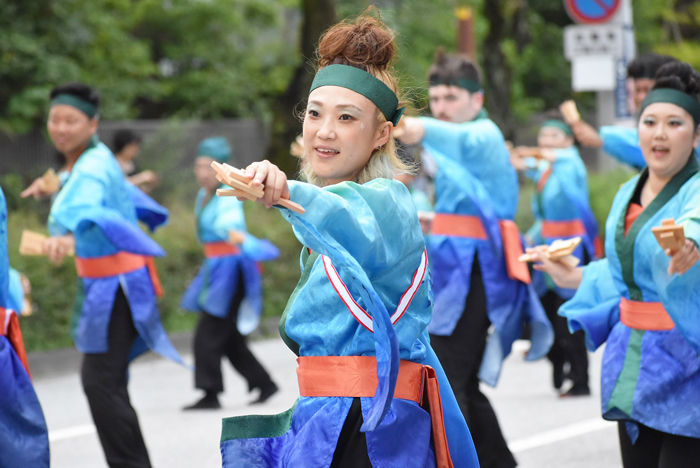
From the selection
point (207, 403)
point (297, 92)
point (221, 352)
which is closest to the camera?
point (207, 403)

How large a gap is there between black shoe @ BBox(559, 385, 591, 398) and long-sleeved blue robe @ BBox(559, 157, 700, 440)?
333cm

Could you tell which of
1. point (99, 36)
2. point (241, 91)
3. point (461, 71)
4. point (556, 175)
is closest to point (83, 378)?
point (461, 71)

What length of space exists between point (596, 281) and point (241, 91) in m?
17.3

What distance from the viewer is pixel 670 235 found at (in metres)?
2.67

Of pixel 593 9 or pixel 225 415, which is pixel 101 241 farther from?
pixel 593 9

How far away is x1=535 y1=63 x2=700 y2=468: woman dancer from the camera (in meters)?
3.11

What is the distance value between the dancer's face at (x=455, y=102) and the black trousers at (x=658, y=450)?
206 cm

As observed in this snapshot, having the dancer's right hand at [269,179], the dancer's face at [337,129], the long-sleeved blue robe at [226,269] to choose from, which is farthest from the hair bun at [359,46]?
the long-sleeved blue robe at [226,269]

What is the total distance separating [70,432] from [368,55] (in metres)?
4.19

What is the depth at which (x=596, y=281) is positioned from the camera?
11.9 ft

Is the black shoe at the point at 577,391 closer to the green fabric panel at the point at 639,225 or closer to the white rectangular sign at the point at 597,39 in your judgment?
the green fabric panel at the point at 639,225

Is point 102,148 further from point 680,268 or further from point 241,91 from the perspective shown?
point 241,91

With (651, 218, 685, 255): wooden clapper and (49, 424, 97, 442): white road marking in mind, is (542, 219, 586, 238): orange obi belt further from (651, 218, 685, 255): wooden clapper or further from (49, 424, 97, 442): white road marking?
(651, 218, 685, 255): wooden clapper

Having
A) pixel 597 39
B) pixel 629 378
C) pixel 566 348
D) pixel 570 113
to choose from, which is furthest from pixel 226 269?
pixel 597 39
